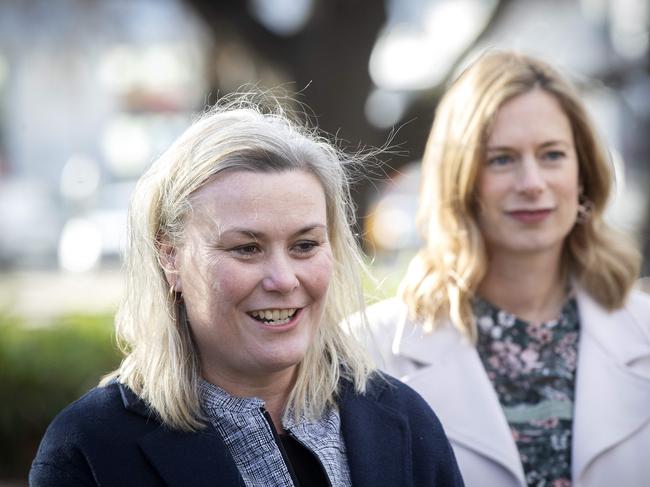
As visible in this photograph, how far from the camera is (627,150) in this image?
53.5 feet

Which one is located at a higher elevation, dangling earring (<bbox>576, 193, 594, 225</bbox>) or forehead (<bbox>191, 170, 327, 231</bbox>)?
dangling earring (<bbox>576, 193, 594, 225</bbox>)

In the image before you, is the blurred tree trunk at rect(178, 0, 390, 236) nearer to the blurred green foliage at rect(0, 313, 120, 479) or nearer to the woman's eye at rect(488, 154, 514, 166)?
the blurred green foliage at rect(0, 313, 120, 479)

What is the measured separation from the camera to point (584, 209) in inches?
137

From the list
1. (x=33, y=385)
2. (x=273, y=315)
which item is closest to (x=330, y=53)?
(x=33, y=385)

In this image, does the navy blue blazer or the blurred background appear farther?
the blurred background

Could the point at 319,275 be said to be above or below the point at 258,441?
above

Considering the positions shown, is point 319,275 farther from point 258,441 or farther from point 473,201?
point 473,201

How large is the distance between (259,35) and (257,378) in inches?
196

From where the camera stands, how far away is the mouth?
236 cm

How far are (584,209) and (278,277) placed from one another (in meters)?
1.55

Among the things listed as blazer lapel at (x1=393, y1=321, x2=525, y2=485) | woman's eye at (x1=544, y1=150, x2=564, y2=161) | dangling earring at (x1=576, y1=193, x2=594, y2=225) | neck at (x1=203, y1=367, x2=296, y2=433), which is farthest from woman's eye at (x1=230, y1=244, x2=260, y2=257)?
dangling earring at (x1=576, y1=193, x2=594, y2=225)

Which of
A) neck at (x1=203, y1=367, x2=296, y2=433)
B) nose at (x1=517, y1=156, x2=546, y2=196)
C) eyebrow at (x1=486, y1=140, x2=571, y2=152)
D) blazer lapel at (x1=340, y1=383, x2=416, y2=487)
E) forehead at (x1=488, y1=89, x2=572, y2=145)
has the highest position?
forehead at (x1=488, y1=89, x2=572, y2=145)

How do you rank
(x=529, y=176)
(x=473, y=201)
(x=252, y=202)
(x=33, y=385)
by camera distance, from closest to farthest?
(x=252, y=202) → (x=529, y=176) → (x=473, y=201) → (x=33, y=385)

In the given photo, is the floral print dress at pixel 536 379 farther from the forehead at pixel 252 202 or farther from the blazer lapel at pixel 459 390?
the forehead at pixel 252 202
